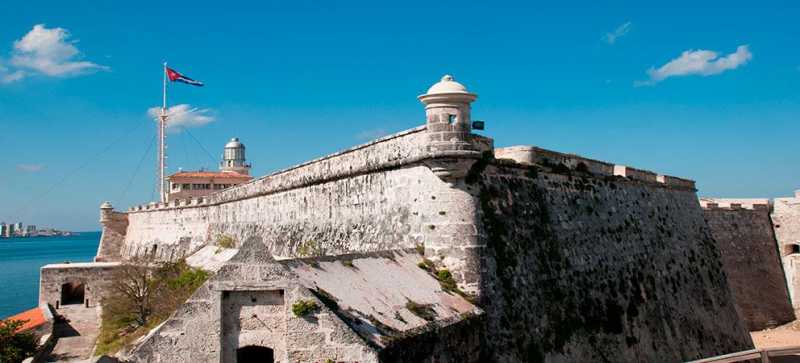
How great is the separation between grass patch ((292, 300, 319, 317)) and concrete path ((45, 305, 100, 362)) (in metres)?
25.4

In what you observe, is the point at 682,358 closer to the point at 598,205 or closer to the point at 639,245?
the point at 639,245

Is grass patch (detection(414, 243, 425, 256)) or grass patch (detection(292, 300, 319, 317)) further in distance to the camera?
grass patch (detection(414, 243, 425, 256))

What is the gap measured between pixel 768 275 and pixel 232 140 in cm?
5363

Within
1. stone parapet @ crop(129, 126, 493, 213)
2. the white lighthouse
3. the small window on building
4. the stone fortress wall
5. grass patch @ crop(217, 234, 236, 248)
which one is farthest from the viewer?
the white lighthouse

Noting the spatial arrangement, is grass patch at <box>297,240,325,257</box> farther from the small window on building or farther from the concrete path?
the small window on building

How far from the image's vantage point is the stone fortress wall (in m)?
13.4

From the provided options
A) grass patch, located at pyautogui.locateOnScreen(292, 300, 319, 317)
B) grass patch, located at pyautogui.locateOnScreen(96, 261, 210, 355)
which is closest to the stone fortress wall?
grass patch, located at pyautogui.locateOnScreen(96, 261, 210, 355)

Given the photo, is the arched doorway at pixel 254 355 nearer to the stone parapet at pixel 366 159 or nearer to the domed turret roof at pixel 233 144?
the stone parapet at pixel 366 159

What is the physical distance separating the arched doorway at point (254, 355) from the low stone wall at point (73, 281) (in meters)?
29.0

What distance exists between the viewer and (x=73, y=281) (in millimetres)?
35250

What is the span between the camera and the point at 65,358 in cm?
2830

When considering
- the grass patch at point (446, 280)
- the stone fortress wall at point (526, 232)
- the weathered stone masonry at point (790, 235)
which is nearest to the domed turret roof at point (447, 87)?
the stone fortress wall at point (526, 232)

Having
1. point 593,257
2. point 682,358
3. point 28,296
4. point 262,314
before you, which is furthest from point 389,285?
point 28,296

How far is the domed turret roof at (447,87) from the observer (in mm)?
13359
